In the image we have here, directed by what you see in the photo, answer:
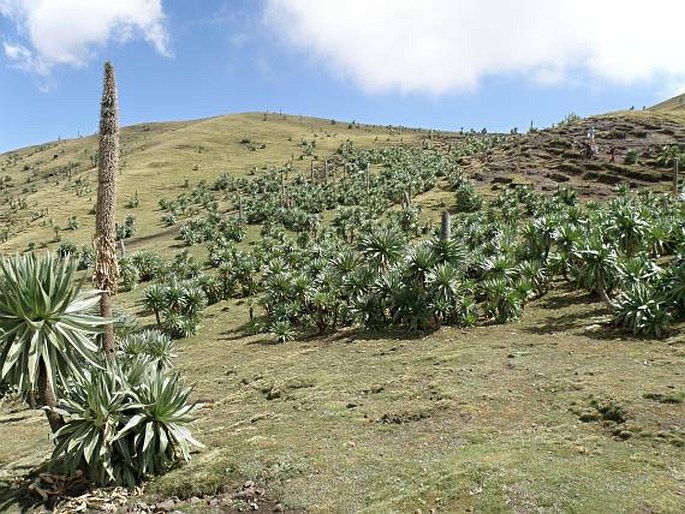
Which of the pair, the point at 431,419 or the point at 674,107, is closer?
the point at 431,419

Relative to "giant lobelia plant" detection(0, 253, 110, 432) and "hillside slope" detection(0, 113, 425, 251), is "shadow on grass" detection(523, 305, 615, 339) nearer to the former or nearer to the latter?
"giant lobelia plant" detection(0, 253, 110, 432)

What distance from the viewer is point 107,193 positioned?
35.0 feet

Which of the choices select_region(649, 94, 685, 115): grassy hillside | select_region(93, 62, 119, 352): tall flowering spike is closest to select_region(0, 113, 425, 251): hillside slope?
select_region(649, 94, 685, 115): grassy hillside

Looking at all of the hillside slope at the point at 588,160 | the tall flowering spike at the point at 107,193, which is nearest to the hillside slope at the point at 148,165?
the hillside slope at the point at 588,160

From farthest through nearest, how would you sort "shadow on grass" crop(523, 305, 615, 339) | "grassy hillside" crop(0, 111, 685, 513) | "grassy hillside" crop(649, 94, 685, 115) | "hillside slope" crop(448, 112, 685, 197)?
"grassy hillside" crop(649, 94, 685, 115)
"hillside slope" crop(448, 112, 685, 197)
"shadow on grass" crop(523, 305, 615, 339)
"grassy hillside" crop(0, 111, 685, 513)

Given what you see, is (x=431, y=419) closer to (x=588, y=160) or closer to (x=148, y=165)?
(x=588, y=160)

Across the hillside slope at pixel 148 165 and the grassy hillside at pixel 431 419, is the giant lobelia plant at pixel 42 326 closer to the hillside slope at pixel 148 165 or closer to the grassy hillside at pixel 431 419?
the grassy hillside at pixel 431 419

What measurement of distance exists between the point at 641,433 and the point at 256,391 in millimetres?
9321

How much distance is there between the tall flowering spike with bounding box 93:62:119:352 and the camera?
1068cm

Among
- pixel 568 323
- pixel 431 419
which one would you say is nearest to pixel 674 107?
pixel 568 323

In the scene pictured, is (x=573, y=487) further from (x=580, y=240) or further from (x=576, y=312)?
(x=580, y=240)

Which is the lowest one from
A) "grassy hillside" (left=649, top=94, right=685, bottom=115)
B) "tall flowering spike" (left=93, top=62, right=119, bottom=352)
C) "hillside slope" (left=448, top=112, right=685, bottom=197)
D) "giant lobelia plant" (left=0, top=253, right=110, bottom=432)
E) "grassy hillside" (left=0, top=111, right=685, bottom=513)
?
"grassy hillside" (left=0, top=111, right=685, bottom=513)

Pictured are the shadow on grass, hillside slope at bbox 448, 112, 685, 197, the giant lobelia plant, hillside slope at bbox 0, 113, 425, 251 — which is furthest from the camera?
hillside slope at bbox 0, 113, 425, 251

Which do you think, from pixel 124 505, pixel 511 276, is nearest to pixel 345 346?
pixel 511 276
